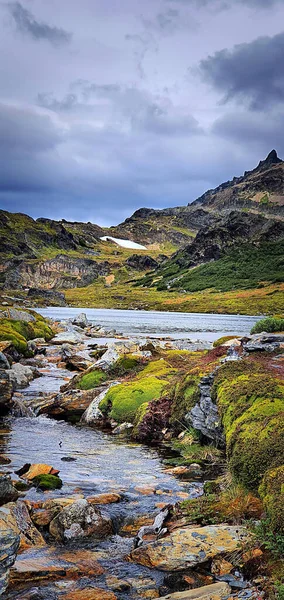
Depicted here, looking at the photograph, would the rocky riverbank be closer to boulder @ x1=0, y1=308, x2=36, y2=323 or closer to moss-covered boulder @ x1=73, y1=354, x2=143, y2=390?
moss-covered boulder @ x1=73, y1=354, x2=143, y2=390

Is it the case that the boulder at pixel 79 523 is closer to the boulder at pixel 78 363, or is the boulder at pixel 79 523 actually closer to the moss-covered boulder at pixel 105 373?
the moss-covered boulder at pixel 105 373

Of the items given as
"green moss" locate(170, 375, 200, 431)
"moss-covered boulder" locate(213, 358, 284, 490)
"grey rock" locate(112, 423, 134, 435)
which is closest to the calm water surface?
"green moss" locate(170, 375, 200, 431)

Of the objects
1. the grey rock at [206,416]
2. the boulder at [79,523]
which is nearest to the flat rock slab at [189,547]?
the boulder at [79,523]

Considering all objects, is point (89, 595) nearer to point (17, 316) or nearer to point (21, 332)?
point (21, 332)

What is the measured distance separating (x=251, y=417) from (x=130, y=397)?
409 inches

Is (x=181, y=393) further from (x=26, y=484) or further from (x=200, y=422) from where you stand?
(x=26, y=484)

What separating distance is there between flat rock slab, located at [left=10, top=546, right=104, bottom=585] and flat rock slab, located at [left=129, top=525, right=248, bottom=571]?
89cm

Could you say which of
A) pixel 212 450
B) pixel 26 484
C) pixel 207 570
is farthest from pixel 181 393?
pixel 207 570

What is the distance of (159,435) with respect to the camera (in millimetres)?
19297

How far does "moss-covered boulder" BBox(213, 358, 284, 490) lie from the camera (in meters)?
10.1

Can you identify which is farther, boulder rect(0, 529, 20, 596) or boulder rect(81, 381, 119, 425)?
boulder rect(81, 381, 119, 425)

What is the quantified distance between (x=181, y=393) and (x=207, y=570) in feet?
38.5

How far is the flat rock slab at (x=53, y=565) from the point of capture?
27.2 ft

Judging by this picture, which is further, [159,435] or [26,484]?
[159,435]
